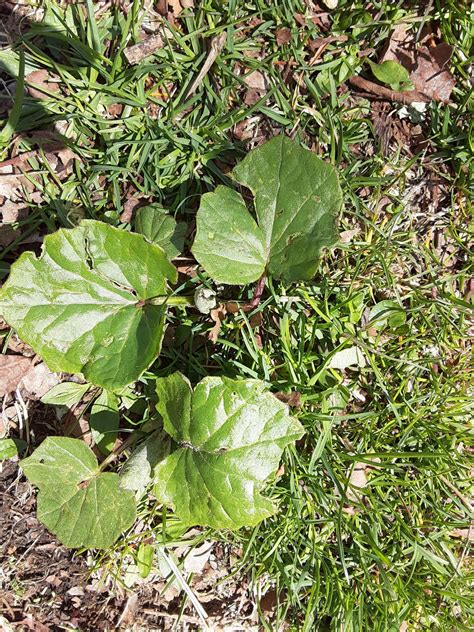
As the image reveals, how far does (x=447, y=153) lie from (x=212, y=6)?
4.05 feet

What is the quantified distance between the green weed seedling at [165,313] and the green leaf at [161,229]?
258 millimetres

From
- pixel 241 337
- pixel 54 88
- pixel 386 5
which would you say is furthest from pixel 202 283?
pixel 386 5

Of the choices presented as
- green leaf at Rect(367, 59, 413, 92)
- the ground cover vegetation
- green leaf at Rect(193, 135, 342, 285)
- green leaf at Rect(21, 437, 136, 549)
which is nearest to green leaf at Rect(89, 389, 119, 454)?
the ground cover vegetation

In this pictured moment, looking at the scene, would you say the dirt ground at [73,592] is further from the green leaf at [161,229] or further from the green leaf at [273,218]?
the green leaf at [273,218]

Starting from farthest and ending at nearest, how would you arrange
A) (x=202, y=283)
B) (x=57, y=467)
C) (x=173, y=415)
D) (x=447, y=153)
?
(x=447, y=153), (x=202, y=283), (x=57, y=467), (x=173, y=415)

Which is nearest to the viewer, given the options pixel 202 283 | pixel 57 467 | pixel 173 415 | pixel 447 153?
pixel 173 415

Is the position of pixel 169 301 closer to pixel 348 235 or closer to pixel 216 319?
pixel 216 319

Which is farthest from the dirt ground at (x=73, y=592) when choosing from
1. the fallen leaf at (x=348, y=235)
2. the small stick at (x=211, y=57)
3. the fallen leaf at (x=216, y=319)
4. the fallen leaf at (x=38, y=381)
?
the small stick at (x=211, y=57)

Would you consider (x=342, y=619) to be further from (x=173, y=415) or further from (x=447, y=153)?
(x=447, y=153)

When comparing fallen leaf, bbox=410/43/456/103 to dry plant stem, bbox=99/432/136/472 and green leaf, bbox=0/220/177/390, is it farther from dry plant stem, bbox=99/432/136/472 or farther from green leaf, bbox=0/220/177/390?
dry plant stem, bbox=99/432/136/472

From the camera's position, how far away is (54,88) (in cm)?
284

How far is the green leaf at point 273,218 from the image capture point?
7.98 feet

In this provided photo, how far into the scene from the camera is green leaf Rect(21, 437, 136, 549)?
2.59m

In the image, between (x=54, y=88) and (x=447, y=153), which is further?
(x=447, y=153)
